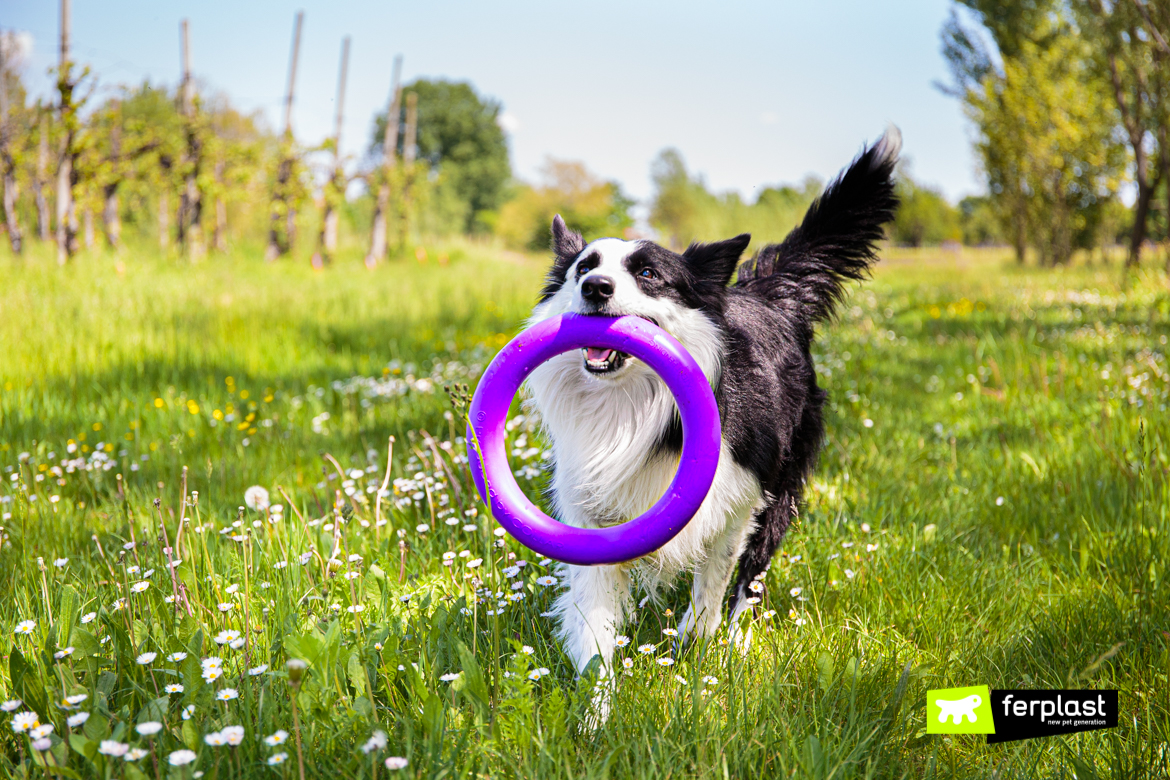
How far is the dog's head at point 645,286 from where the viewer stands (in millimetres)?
2137

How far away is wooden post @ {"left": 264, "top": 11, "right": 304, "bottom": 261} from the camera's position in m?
17.5

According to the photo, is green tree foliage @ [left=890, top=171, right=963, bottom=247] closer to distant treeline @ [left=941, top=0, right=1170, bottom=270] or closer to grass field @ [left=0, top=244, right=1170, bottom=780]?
distant treeline @ [left=941, top=0, right=1170, bottom=270]

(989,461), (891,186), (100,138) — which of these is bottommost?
(989,461)

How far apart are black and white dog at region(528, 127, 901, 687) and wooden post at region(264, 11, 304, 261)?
16924 mm

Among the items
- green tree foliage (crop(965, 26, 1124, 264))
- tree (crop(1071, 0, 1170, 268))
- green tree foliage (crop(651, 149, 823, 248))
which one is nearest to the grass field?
tree (crop(1071, 0, 1170, 268))

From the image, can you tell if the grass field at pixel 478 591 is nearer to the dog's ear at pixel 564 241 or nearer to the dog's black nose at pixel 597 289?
the dog's black nose at pixel 597 289

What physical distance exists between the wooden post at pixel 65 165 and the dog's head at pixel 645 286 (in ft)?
38.3

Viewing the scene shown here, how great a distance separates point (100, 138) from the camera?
1534 cm

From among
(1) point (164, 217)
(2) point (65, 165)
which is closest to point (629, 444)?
(2) point (65, 165)

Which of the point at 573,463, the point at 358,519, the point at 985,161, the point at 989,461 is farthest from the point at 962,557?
the point at 985,161

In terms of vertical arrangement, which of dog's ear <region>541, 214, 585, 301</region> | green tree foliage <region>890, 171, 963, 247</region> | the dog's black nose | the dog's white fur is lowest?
the dog's white fur

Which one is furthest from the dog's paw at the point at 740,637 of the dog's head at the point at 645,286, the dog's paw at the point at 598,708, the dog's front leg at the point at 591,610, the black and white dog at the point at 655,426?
the dog's head at the point at 645,286

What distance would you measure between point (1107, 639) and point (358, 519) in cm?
253

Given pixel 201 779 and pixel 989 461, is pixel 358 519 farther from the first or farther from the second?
pixel 989 461
